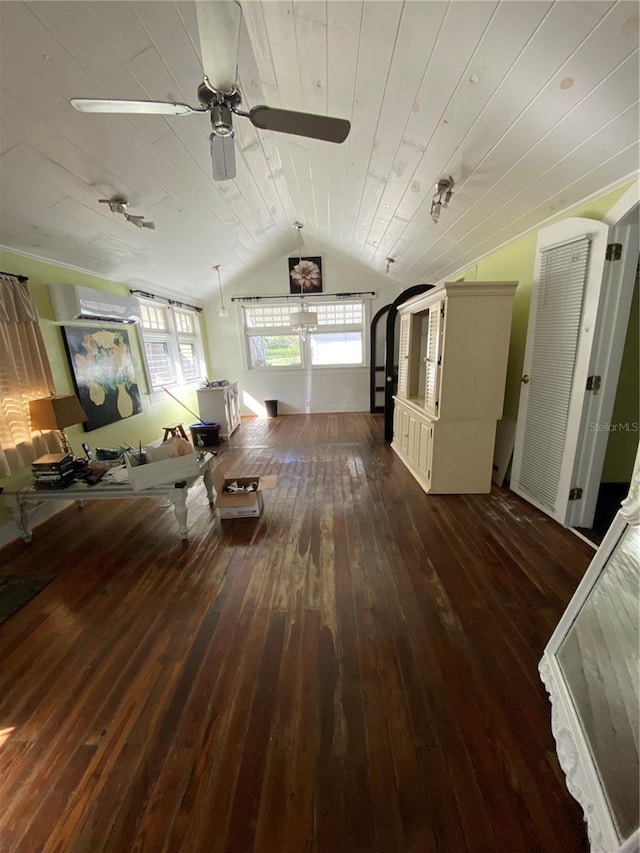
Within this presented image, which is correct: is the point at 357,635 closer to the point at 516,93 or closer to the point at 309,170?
the point at 516,93

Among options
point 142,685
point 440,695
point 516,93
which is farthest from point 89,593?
point 516,93

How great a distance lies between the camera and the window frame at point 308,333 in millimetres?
6262

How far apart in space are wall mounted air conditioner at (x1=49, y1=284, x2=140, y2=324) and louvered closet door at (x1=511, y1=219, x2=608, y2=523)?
426 cm

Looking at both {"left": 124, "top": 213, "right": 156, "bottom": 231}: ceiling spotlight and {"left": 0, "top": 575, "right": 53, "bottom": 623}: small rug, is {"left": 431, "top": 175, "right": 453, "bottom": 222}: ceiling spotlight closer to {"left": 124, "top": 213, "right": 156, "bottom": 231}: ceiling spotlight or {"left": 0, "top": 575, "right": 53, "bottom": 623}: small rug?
{"left": 124, "top": 213, "right": 156, "bottom": 231}: ceiling spotlight

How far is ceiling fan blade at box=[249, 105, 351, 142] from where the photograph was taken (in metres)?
1.29

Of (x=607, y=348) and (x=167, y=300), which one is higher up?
(x=167, y=300)

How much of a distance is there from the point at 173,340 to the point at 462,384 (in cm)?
473

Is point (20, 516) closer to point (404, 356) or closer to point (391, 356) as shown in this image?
point (404, 356)

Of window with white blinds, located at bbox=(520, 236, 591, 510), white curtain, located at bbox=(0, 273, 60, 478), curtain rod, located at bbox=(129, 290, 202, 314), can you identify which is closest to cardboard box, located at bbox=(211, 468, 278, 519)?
white curtain, located at bbox=(0, 273, 60, 478)

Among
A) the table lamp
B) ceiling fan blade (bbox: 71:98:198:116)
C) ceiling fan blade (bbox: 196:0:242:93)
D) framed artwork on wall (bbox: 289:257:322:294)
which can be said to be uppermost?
framed artwork on wall (bbox: 289:257:322:294)

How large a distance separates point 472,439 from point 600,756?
89.8 inches

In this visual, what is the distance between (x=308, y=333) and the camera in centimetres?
626

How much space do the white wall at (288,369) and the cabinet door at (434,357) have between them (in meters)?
3.44

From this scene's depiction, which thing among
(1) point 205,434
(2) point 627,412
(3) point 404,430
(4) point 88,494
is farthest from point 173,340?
(2) point 627,412
